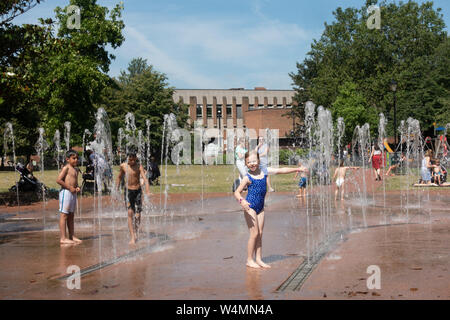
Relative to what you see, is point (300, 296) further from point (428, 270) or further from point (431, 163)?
point (431, 163)

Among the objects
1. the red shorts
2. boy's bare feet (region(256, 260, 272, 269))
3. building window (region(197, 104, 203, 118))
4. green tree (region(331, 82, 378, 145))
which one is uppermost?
building window (region(197, 104, 203, 118))

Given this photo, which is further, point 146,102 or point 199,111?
point 199,111

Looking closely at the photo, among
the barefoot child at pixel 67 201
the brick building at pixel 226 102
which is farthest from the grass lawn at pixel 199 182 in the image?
the brick building at pixel 226 102

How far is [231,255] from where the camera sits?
8.24 meters

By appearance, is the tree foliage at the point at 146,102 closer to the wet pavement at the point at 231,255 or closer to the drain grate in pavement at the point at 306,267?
the wet pavement at the point at 231,255

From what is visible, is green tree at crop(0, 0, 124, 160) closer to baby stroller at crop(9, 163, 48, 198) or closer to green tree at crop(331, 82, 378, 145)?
baby stroller at crop(9, 163, 48, 198)

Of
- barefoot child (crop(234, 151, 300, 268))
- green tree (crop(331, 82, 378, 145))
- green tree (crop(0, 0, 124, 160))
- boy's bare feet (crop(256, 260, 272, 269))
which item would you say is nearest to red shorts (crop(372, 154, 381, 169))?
green tree (crop(0, 0, 124, 160))

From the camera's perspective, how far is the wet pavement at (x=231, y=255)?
6039mm

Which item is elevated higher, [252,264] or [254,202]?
[254,202]

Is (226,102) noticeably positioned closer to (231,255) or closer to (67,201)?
(67,201)

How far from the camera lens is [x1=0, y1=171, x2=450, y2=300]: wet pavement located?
6039 mm

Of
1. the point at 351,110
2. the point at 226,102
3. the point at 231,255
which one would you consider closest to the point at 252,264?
the point at 231,255

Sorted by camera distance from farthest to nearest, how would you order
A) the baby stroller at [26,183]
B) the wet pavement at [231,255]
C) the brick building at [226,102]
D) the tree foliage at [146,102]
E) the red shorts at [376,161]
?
the brick building at [226,102], the tree foliage at [146,102], the red shorts at [376,161], the baby stroller at [26,183], the wet pavement at [231,255]

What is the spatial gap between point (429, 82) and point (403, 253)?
165 feet
